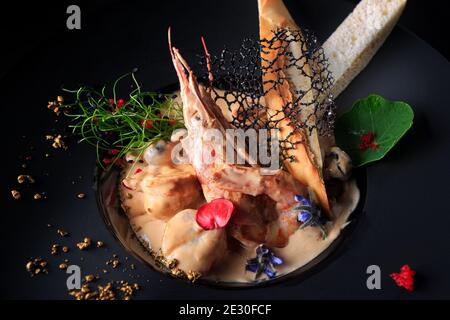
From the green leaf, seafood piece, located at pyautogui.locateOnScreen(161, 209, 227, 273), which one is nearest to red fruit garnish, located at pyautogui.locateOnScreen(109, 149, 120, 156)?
seafood piece, located at pyautogui.locateOnScreen(161, 209, 227, 273)

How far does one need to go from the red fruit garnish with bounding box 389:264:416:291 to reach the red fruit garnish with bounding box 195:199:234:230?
73 centimetres

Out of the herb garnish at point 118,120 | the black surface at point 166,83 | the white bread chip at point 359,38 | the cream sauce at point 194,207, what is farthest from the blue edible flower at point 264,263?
the white bread chip at point 359,38

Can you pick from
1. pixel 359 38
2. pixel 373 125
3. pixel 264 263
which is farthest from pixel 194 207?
pixel 359 38

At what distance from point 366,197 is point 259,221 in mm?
500

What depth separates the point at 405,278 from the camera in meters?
2.79

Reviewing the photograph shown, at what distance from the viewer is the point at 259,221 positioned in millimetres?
3029

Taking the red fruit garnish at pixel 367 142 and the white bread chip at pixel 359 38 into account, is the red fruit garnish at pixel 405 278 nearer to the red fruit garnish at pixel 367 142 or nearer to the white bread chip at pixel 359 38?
the red fruit garnish at pixel 367 142

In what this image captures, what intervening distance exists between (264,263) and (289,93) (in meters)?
0.77

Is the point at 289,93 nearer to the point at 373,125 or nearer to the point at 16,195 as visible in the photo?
the point at 373,125

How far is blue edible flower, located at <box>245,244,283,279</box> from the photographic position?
2.98 m

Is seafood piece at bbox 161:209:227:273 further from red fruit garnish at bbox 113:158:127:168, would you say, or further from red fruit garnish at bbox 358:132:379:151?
red fruit garnish at bbox 358:132:379:151

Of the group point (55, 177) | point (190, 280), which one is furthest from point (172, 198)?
point (55, 177)

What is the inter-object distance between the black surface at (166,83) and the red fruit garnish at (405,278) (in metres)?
0.03

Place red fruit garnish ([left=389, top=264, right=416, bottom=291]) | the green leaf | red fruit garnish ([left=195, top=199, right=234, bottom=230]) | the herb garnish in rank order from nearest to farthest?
red fruit garnish ([left=389, top=264, right=416, bottom=291])
red fruit garnish ([left=195, top=199, right=234, bottom=230])
the green leaf
the herb garnish
